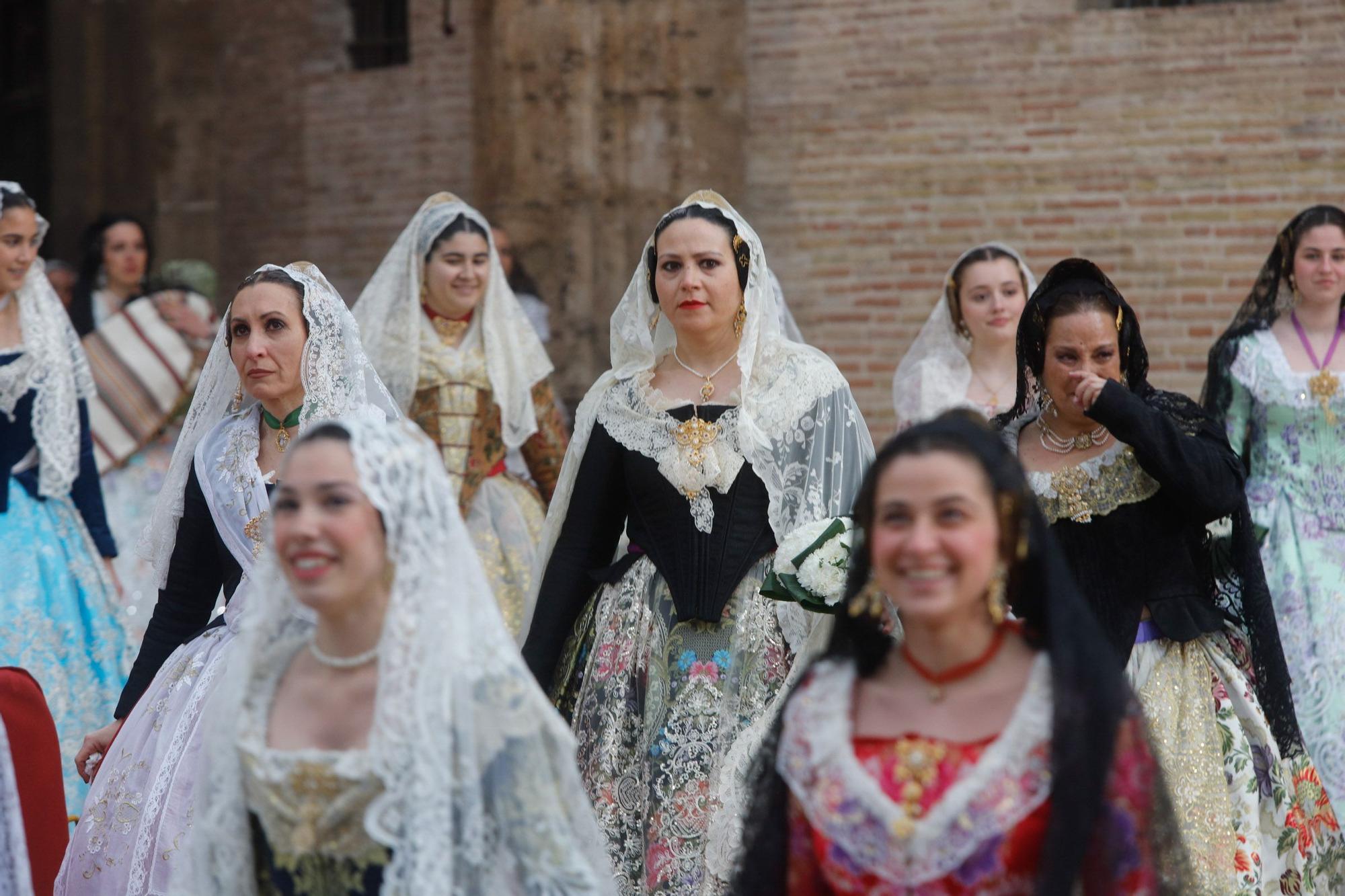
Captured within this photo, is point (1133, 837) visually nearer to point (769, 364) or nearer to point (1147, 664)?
point (1147, 664)

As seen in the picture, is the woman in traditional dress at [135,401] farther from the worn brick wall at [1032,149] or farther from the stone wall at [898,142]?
the worn brick wall at [1032,149]

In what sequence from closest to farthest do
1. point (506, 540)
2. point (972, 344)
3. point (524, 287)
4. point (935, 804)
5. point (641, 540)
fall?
point (935, 804) < point (641, 540) < point (506, 540) < point (972, 344) < point (524, 287)

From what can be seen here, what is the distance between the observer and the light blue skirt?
640 cm

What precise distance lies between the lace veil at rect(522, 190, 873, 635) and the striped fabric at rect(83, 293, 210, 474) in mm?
3833

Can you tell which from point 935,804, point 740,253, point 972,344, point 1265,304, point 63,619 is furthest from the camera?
point 972,344

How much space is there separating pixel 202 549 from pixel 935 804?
2.45m

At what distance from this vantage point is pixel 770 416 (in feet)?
15.5

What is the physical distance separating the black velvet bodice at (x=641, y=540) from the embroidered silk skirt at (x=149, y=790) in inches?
33.6

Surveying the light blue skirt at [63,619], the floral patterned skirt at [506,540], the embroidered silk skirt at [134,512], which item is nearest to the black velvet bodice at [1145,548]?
the floral patterned skirt at [506,540]

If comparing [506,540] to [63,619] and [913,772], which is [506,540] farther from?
[913,772]

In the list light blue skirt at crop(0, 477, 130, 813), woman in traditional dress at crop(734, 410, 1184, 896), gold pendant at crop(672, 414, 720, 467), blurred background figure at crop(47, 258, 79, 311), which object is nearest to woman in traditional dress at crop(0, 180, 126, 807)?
light blue skirt at crop(0, 477, 130, 813)

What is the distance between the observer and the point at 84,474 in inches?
264

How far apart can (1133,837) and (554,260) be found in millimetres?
6993

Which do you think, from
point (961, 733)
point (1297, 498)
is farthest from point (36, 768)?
point (1297, 498)
